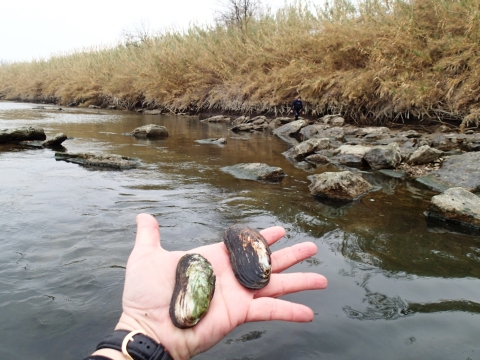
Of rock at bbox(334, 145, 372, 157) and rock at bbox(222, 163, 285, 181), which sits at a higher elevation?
rock at bbox(334, 145, 372, 157)

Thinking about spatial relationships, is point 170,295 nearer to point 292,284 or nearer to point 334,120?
point 292,284

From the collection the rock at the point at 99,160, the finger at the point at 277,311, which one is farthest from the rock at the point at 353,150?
the finger at the point at 277,311

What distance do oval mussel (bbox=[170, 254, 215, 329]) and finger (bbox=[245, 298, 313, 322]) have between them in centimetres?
23

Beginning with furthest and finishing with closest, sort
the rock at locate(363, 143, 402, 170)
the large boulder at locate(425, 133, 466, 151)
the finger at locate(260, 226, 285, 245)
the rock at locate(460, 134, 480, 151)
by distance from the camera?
the large boulder at locate(425, 133, 466, 151)
the rock at locate(460, 134, 480, 151)
the rock at locate(363, 143, 402, 170)
the finger at locate(260, 226, 285, 245)

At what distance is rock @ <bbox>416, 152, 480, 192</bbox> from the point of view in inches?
202

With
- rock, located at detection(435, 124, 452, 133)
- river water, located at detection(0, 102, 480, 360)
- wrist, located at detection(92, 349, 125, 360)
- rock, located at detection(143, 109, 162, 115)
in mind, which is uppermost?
rock, located at detection(143, 109, 162, 115)

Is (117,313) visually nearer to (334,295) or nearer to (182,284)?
(182,284)

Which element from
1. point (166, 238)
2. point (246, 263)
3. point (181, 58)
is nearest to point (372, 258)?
point (246, 263)

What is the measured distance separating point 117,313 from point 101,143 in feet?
26.1

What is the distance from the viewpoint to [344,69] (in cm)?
1469

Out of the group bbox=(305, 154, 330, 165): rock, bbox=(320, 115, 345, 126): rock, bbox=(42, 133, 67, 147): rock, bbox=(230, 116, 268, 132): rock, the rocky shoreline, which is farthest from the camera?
bbox=(230, 116, 268, 132): rock

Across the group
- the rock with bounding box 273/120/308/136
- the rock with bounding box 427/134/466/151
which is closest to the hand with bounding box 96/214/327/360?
the rock with bounding box 427/134/466/151

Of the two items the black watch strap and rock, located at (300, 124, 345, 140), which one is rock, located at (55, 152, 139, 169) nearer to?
the black watch strap

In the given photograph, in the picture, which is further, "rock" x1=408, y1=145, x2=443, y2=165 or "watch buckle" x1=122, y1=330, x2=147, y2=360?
"rock" x1=408, y1=145, x2=443, y2=165
